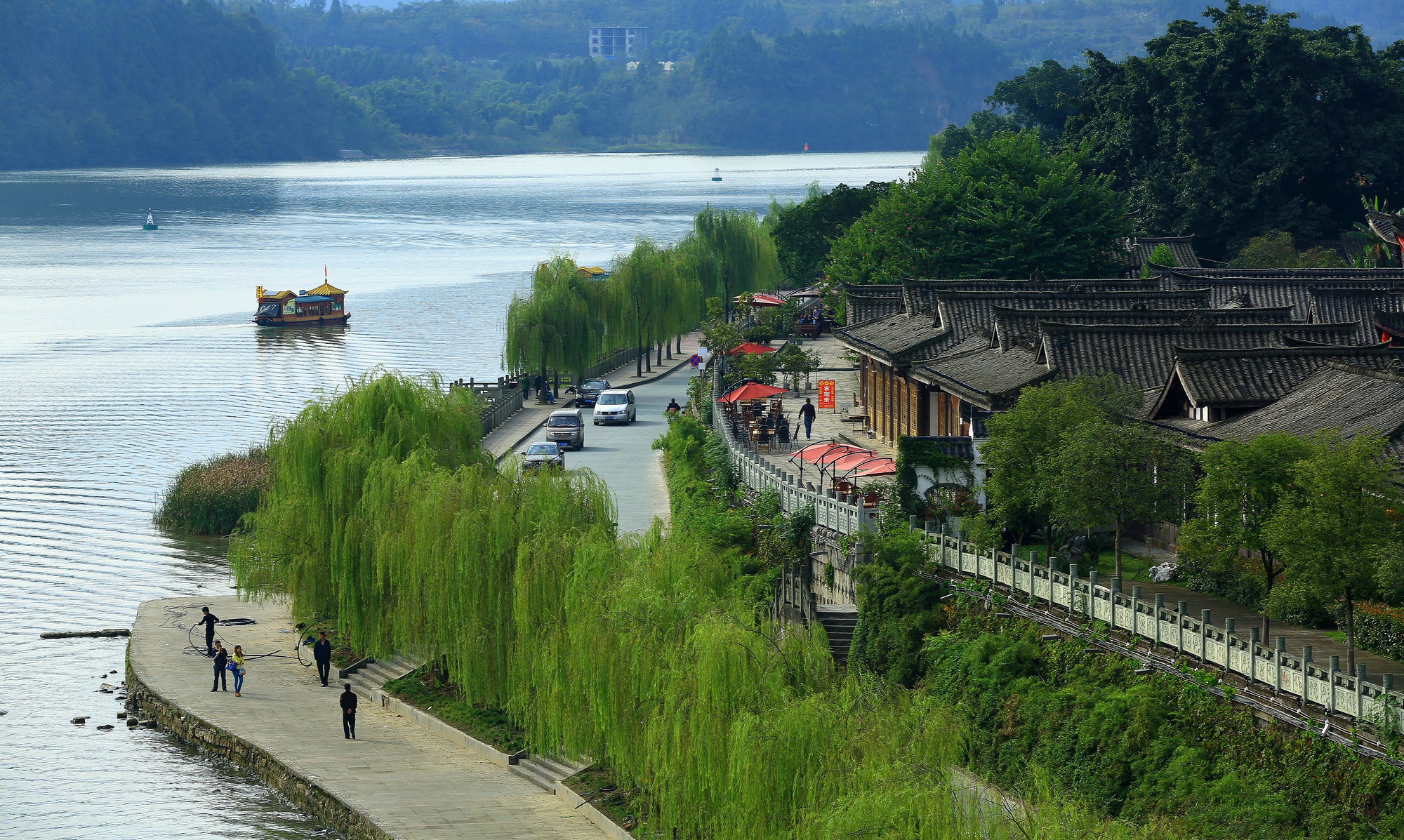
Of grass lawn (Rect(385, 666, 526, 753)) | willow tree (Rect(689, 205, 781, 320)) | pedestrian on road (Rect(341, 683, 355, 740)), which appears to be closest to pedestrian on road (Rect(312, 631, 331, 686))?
grass lawn (Rect(385, 666, 526, 753))

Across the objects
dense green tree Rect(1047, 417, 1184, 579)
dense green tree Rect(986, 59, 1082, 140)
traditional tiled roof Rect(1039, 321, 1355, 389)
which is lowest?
dense green tree Rect(1047, 417, 1184, 579)

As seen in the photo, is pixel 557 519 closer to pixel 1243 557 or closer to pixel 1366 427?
pixel 1243 557

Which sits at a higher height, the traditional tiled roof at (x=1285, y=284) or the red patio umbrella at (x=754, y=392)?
the traditional tiled roof at (x=1285, y=284)

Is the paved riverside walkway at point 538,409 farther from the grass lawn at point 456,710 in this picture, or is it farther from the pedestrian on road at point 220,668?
the pedestrian on road at point 220,668

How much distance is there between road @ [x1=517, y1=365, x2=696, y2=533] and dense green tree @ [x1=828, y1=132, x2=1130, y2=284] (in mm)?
13688

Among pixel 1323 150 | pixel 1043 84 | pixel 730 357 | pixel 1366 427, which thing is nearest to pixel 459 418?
pixel 1366 427

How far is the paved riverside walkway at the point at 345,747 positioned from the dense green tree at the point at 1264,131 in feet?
221

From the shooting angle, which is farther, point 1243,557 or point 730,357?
point 730,357

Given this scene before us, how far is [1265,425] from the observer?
33.3m

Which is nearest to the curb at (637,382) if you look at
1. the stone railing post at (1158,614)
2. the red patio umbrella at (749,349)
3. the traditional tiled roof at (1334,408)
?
the red patio umbrella at (749,349)

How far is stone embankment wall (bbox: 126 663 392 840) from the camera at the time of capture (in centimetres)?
3288

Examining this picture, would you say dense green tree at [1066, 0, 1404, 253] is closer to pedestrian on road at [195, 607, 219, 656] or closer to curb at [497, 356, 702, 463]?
curb at [497, 356, 702, 463]

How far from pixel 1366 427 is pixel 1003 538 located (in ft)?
29.8

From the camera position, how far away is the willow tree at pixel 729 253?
109688 millimetres
